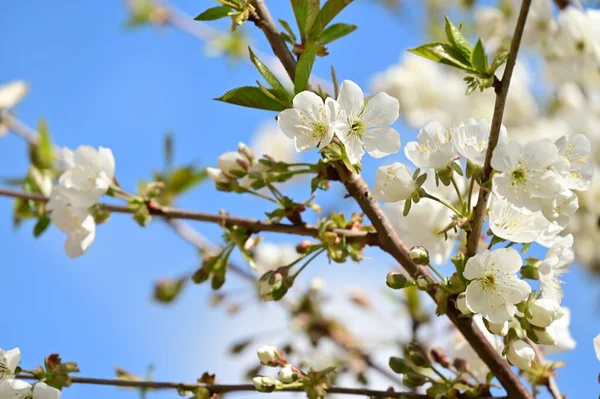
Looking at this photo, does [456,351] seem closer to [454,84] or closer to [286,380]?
[286,380]

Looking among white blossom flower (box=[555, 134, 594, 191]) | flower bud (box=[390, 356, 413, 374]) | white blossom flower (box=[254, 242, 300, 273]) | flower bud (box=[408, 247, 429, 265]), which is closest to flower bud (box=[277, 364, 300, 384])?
flower bud (box=[390, 356, 413, 374])

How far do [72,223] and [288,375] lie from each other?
1.98ft

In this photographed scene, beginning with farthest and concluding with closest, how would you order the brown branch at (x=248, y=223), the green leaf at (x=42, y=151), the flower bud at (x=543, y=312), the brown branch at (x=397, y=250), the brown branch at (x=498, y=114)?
the green leaf at (x=42, y=151)
the brown branch at (x=248, y=223)
the brown branch at (x=397, y=250)
the flower bud at (x=543, y=312)
the brown branch at (x=498, y=114)

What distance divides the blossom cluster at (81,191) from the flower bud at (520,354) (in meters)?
0.85

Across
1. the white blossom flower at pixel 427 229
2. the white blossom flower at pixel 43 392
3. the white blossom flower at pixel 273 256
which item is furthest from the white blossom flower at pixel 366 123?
the white blossom flower at pixel 273 256

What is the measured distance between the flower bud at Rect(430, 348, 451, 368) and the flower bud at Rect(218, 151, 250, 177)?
0.53 meters

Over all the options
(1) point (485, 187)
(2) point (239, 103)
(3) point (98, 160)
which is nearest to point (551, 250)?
(1) point (485, 187)

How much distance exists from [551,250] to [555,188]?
173mm

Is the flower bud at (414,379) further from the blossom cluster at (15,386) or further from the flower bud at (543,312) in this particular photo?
the blossom cluster at (15,386)

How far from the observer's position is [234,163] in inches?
50.7

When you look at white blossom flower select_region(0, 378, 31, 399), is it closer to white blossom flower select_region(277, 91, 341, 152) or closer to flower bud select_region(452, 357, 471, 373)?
white blossom flower select_region(277, 91, 341, 152)

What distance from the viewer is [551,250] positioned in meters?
1.05

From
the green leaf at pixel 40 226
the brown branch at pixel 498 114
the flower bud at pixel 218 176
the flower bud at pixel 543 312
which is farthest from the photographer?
the green leaf at pixel 40 226

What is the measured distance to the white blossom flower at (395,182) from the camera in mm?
1035
